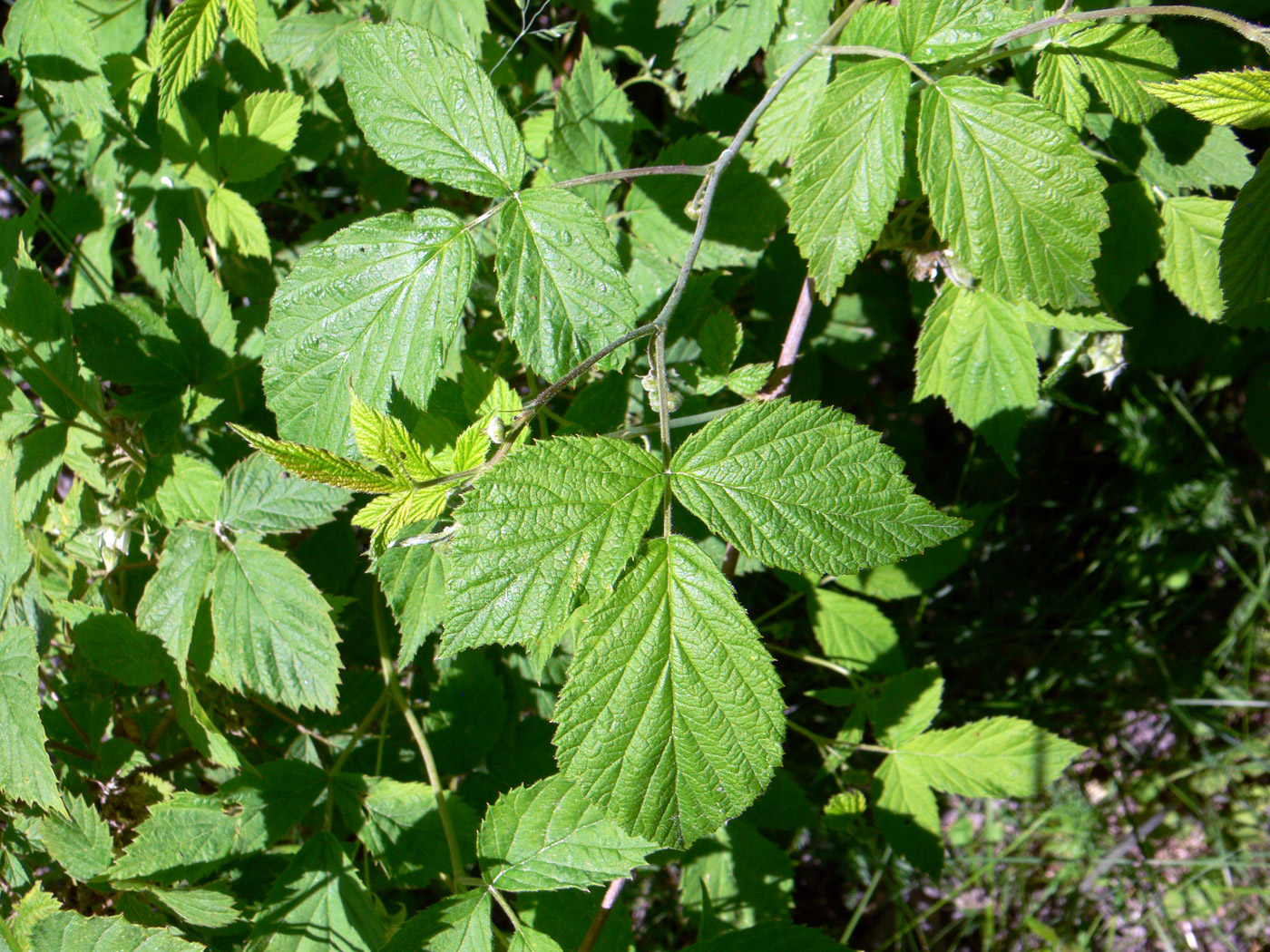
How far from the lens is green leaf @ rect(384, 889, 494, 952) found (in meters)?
1.25

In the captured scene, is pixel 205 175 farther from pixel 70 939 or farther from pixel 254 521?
pixel 70 939

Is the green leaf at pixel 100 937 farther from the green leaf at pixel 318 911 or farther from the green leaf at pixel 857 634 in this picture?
the green leaf at pixel 857 634

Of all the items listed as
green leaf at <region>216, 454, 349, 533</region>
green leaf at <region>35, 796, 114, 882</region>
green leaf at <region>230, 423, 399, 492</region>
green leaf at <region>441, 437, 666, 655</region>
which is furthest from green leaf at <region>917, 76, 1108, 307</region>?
green leaf at <region>35, 796, 114, 882</region>

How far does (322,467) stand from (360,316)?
32 cm

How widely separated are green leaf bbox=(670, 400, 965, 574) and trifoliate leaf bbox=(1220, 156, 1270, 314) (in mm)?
539

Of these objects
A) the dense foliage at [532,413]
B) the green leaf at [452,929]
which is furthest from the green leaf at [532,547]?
the green leaf at [452,929]

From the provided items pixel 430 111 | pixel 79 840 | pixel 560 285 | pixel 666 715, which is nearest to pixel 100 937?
pixel 79 840

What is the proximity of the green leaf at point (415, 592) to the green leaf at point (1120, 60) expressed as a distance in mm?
1209

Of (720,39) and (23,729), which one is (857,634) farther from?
(23,729)

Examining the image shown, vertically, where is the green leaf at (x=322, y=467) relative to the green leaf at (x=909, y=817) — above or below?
above

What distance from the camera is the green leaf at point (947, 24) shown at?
45.7 inches

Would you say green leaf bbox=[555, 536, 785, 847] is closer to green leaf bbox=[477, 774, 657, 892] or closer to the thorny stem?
green leaf bbox=[477, 774, 657, 892]

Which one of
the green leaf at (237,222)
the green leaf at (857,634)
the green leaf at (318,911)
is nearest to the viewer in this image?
the green leaf at (318,911)

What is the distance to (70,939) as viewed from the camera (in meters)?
1.27
